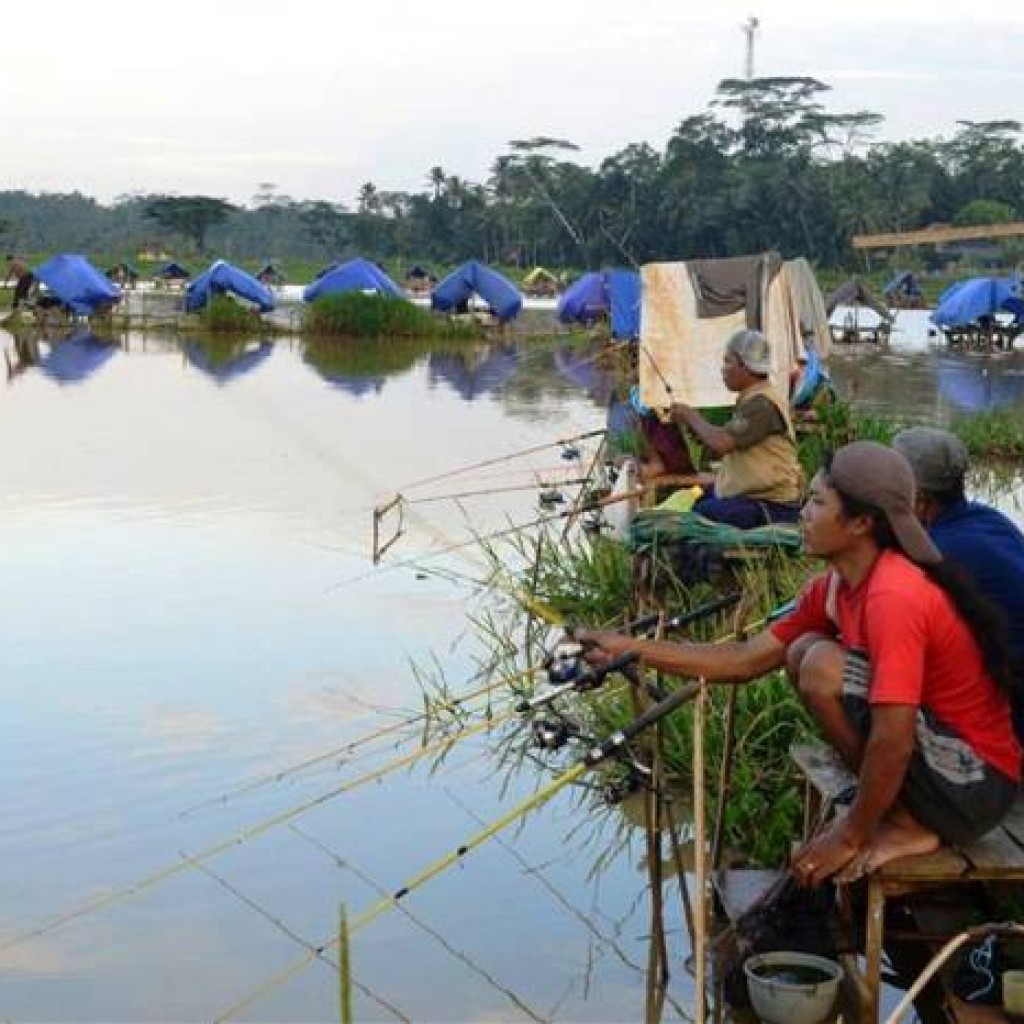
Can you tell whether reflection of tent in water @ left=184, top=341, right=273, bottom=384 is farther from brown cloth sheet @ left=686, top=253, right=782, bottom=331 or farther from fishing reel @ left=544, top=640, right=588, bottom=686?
fishing reel @ left=544, top=640, right=588, bottom=686

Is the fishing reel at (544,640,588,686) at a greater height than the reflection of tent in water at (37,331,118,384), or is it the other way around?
the fishing reel at (544,640,588,686)

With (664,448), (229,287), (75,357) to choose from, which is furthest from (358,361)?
(664,448)

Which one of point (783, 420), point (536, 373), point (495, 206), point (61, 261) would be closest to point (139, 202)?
point (495, 206)

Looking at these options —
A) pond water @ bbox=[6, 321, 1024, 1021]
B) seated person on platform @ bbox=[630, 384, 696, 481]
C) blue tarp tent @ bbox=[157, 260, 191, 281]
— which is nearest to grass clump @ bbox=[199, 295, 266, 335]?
pond water @ bbox=[6, 321, 1024, 1021]

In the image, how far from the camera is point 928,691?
3.26m

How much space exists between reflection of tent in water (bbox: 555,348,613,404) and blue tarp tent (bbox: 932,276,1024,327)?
909cm

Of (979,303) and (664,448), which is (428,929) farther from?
(979,303)

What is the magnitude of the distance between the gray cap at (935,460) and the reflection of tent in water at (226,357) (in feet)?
61.2

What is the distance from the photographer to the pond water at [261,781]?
405 cm

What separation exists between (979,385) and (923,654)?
2173 cm

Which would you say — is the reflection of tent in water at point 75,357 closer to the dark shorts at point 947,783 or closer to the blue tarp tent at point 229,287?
the blue tarp tent at point 229,287

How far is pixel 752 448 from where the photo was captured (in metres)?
6.85

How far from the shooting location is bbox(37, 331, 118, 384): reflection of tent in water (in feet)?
73.2

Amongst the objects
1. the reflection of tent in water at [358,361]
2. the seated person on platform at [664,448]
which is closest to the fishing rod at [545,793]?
the seated person on platform at [664,448]
